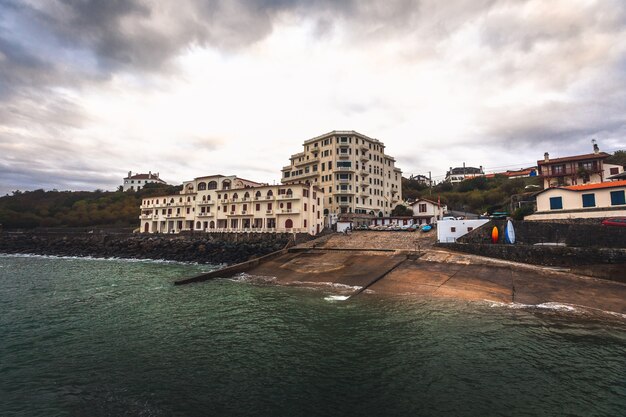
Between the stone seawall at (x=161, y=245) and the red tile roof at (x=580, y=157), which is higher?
the red tile roof at (x=580, y=157)

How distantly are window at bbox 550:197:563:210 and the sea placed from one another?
75.5ft

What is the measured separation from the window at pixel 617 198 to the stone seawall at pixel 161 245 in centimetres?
4075

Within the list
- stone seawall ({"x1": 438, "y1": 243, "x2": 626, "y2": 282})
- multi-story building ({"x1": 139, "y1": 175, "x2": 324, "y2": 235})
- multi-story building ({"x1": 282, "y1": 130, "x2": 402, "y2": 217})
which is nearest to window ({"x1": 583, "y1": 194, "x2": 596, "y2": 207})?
stone seawall ({"x1": 438, "y1": 243, "x2": 626, "y2": 282})

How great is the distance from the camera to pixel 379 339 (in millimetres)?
14562

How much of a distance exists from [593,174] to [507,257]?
133 feet

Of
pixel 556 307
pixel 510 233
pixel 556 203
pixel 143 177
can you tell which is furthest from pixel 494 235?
pixel 143 177

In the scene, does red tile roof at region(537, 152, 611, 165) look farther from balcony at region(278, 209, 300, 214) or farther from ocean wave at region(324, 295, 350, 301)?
ocean wave at region(324, 295, 350, 301)

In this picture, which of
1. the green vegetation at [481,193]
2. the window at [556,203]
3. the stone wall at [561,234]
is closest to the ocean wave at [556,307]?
the stone wall at [561,234]

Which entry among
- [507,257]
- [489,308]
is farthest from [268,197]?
[489,308]

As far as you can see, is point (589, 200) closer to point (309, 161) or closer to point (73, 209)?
point (309, 161)

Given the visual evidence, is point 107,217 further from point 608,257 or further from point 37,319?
point 608,257

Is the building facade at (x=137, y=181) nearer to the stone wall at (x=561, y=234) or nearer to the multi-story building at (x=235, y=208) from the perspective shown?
the multi-story building at (x=235, y=208)

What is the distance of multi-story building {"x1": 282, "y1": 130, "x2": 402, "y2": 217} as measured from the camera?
241 feet

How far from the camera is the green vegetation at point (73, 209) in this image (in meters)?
109
